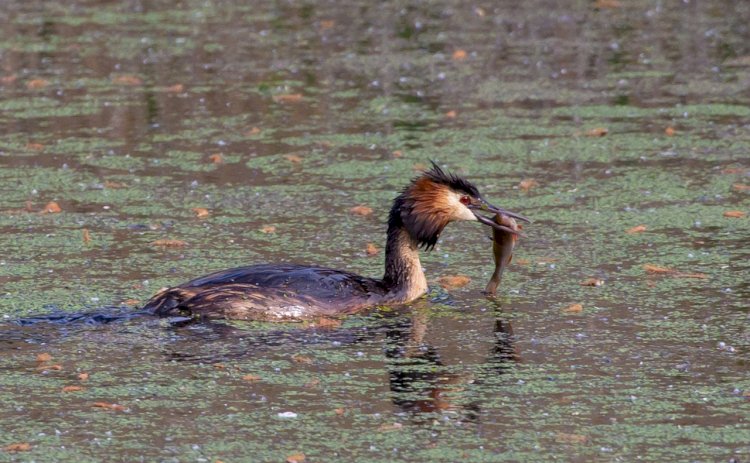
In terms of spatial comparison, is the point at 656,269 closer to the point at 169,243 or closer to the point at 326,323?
the point at 326,323

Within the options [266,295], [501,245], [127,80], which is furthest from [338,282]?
[127,80]

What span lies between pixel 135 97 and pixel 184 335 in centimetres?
695

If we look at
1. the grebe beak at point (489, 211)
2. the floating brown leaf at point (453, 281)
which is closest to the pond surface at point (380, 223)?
the floating brown leaf at point (453, 281)

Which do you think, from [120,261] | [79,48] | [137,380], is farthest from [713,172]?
[79,48]

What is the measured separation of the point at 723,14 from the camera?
18234 mm

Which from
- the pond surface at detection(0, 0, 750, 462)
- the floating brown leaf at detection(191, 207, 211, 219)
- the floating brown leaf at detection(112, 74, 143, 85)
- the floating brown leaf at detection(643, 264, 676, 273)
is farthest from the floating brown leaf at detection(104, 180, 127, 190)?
the floating brown leaf at detection(643, 264, 676, 273)

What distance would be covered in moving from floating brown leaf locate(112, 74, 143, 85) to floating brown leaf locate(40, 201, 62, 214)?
4.53m

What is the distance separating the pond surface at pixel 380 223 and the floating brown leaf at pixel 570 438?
20mm

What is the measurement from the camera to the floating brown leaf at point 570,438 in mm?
6457

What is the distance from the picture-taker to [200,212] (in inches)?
429

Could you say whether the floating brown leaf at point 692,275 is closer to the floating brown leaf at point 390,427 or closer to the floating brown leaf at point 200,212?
the floating brown leaf at point 390,427

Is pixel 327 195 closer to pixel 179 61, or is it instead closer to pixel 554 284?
pixel 554 284

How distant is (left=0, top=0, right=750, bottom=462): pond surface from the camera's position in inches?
268

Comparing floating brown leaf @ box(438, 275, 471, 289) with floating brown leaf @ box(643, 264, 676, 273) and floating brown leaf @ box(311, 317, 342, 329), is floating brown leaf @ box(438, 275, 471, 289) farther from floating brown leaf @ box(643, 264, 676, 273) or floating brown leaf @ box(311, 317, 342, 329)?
floating brown leaf @ box(643, 264, 676, 273)
